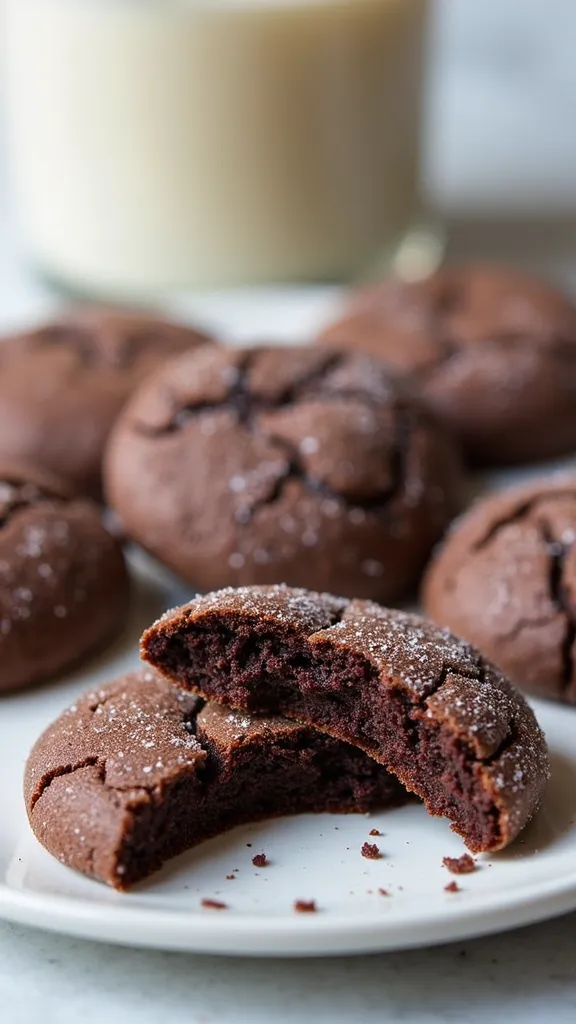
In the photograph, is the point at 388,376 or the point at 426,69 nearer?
the point at 388,376

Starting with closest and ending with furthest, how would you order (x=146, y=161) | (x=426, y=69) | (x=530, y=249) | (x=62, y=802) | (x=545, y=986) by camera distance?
(x=545, y=986) < (x=62, y=802) < (x=146, y=161) < (x=426, y=69) < (x=530, y=249)

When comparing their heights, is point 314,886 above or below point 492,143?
below

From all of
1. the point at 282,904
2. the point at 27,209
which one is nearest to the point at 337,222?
the point at 27,209

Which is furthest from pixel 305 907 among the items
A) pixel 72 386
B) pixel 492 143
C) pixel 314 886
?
pixel 492 143

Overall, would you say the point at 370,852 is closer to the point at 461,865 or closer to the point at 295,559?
the point at 461,865

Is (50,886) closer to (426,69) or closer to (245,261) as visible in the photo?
(245,261)

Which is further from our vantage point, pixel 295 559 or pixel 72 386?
pixel 72 386
